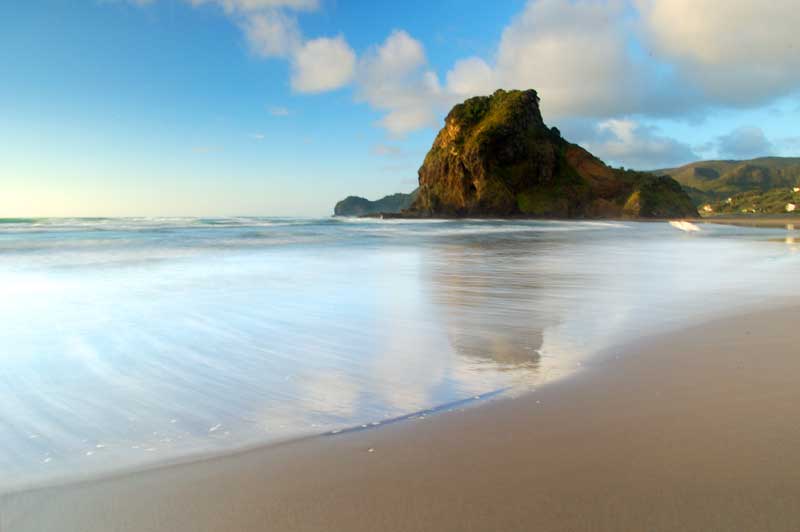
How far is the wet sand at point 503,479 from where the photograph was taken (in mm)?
1700

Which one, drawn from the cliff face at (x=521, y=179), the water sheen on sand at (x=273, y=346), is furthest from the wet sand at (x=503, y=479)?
the cliff face at (x=521, y=179)

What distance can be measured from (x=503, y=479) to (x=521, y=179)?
4013 inches

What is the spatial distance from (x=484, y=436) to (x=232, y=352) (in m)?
2.50

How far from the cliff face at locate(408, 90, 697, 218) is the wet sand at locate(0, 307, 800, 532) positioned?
93455 millimetres

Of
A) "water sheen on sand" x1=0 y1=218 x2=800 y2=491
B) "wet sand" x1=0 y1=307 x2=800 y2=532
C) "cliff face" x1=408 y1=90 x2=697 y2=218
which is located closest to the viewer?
"wet sand" x1=0 y1=307 x2=800 y2=532

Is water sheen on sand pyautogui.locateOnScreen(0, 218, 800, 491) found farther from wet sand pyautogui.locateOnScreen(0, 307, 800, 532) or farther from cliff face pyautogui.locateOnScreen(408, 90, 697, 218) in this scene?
cliff face pyautogui.locateOnScreen(408, 90, 697, 218)

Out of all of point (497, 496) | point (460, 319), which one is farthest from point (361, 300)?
point (497, 496)

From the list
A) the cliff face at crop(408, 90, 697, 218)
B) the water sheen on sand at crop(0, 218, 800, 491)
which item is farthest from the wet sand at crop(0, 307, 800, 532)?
the cliff face at crop(408, 90, 697, 218)

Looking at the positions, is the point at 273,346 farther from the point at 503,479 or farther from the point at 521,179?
the point at 521,179

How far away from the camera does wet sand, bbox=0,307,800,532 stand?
1.70 meters

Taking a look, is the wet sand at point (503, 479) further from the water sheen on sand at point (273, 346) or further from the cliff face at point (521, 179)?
the cliff face at point (521, 179)

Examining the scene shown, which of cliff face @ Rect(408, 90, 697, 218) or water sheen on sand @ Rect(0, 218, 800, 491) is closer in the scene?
water sheen on sand @ Rect(0, 218, 800, 491)

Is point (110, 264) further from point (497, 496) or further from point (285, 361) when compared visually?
point (497, 496)

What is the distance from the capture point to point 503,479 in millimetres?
1939
